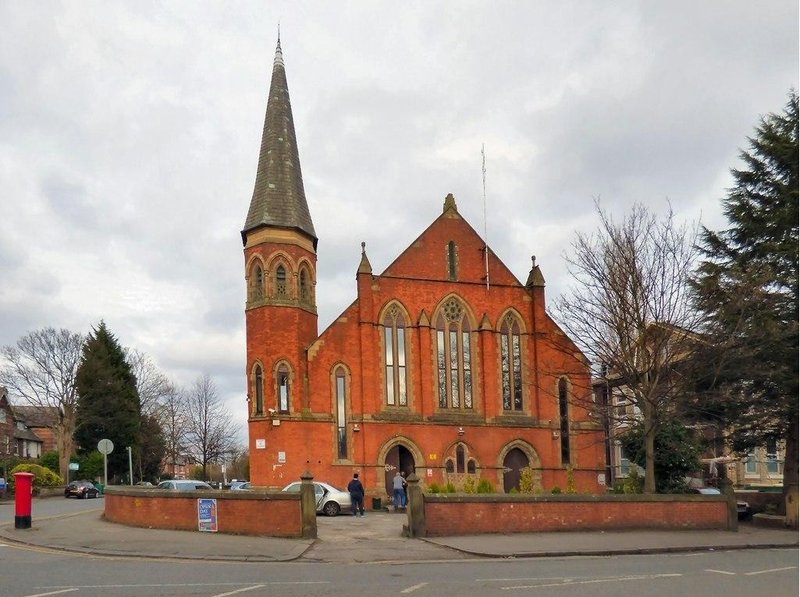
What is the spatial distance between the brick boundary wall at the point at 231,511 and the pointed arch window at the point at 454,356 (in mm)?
19098

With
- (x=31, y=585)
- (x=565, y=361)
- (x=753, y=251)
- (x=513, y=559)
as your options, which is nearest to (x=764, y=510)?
(x=753, y=251)

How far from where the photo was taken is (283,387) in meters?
36.7

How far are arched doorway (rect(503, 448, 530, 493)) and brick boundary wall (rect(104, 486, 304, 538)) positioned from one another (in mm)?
20595

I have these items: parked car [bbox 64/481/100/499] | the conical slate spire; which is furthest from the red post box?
parked car [bbox 64/481/100/499]

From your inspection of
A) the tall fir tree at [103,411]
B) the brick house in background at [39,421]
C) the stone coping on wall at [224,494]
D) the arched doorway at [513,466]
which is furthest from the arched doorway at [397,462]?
the brick house in background at [39,421]

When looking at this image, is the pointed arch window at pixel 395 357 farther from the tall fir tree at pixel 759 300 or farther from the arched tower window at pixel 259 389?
the tall fir tree at pixel 759 300

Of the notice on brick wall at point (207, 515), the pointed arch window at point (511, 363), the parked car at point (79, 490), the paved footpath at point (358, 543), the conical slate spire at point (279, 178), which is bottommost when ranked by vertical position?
the parked car at point (79, 490)

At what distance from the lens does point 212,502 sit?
20438 millimetres

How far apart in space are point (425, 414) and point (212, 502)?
1864 cm

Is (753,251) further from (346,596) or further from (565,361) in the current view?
(346,596)

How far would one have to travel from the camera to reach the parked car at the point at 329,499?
28172mm

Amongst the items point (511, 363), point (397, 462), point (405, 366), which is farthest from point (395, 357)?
point (511, 363)

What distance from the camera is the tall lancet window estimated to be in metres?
36.8

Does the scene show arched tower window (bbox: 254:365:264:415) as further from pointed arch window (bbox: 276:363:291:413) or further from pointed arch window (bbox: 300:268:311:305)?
pointed arch window (bbox: 300:268:311:305)
